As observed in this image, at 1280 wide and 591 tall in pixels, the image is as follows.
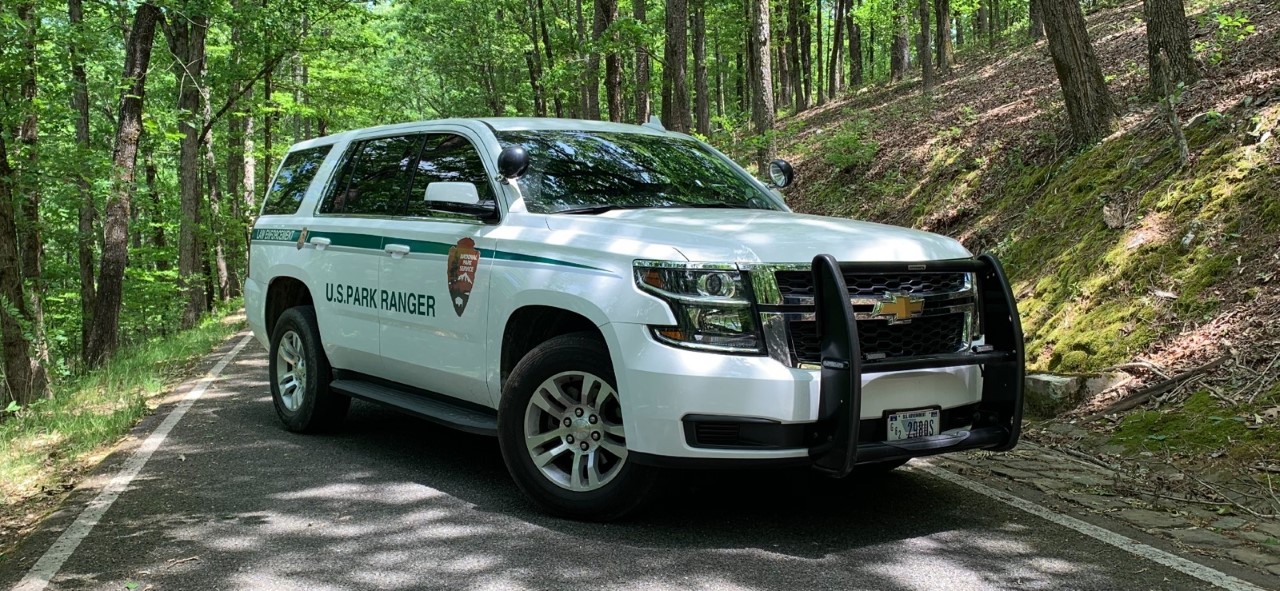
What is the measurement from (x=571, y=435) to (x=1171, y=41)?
9063mm

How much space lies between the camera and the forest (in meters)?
13.0

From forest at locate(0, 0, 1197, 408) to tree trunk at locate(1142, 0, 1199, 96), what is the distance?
0.05 feet

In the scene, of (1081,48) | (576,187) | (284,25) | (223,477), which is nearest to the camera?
(576,187)

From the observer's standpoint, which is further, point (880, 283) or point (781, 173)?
point (781, 173)

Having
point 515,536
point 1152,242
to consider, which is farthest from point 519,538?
point 1152,242

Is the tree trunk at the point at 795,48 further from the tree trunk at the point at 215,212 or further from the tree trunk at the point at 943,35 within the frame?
the tree trunk at the point at 215,212

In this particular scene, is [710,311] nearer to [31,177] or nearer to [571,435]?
[571,435]

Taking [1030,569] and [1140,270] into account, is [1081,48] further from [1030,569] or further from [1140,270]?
[1030,569]

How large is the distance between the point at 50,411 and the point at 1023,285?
9.29m

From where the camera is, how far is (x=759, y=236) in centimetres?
455

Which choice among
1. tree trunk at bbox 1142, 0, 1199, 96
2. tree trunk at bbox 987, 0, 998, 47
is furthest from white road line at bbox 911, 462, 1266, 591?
tree trunk at bbox 987, 0, 998, 47

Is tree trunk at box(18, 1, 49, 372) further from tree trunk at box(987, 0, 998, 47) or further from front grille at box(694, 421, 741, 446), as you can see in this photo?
tree trunk at box(987, 0, 998, 47)

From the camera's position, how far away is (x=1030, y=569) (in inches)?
163

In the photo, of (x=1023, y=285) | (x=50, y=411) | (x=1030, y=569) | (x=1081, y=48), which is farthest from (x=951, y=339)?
(x=50, y=411)
